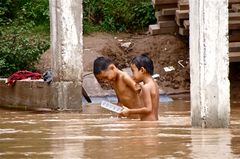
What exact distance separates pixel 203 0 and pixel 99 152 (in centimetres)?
244

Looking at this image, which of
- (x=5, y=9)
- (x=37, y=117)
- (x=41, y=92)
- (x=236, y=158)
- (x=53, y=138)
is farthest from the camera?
(x=5, y=9)

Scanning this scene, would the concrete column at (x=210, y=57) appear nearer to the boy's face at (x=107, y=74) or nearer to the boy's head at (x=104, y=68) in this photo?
the boy's head at (x=104, y=68)

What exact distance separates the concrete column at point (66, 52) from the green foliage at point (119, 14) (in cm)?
770

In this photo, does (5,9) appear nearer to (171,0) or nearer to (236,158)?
(171,0)

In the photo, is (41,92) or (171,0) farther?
(171,0)

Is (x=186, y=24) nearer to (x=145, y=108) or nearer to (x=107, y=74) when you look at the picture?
(x=107, y=74)

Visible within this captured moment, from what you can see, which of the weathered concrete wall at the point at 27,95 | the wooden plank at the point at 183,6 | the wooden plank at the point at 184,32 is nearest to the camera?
the weathered concrete wall at the point at 27,95

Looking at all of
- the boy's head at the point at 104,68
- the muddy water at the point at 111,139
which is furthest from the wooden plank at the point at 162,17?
the boy's head at the point at 104,68

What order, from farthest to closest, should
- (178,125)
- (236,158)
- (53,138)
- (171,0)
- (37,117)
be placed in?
(171,0)
(37,117)
(178,125)
(53,138)
(236,158)

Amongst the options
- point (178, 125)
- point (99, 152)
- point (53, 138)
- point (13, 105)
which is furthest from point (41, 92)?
point (99, 152)

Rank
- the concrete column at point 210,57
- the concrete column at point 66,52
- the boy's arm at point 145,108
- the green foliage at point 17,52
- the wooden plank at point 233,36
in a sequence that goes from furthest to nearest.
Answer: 1. the green foliage at point 17,52
2. the wooden plank at point 233,36
3. the concrete column at point 66,52
4. the boy's arm at point 145,108
5. the concrete column at point 210,57

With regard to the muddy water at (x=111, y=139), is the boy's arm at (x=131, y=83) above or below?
above

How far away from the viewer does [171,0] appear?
17.0 metres

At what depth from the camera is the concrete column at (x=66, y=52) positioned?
39.5ft
